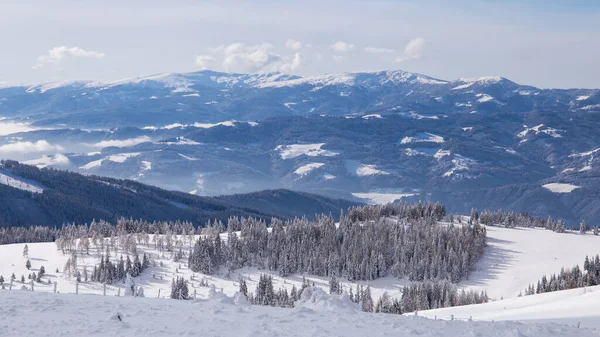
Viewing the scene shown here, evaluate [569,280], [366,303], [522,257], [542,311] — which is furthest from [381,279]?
[542,311]

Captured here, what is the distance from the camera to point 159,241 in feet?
395

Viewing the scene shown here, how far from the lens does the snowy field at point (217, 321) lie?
33438 mm

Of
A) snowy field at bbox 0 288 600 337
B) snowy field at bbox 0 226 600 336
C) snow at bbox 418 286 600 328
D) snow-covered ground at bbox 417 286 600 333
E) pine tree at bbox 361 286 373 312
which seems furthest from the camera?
snowy field at bbox 0 226 600 336

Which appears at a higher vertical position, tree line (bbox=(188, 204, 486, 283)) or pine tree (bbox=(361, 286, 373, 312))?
tree line (bbox=(188, 204, 486, 283))

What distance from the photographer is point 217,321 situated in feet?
115

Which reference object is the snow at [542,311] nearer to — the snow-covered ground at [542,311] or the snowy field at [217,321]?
the snow-covered ground at [542,311]

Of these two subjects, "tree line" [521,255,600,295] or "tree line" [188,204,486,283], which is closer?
"tree line" [521,255,600,295]

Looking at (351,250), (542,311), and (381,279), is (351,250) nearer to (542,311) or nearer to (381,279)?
(381,279)

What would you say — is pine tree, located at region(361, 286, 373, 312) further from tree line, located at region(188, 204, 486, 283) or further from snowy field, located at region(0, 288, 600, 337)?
snowy field, located at region(0, 288, 600, 337)

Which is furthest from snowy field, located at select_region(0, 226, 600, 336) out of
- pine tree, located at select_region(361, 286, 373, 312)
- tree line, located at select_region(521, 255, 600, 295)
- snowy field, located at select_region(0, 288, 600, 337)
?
snowy field, located at select_region(0, 288, 600, 337)

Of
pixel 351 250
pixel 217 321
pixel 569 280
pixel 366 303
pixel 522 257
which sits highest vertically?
pixel 217 321

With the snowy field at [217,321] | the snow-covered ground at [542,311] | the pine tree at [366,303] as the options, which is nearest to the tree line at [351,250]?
the pine tree at [366,303]

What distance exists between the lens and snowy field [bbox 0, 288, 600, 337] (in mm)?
33438

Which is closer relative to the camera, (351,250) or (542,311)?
(542,311)
